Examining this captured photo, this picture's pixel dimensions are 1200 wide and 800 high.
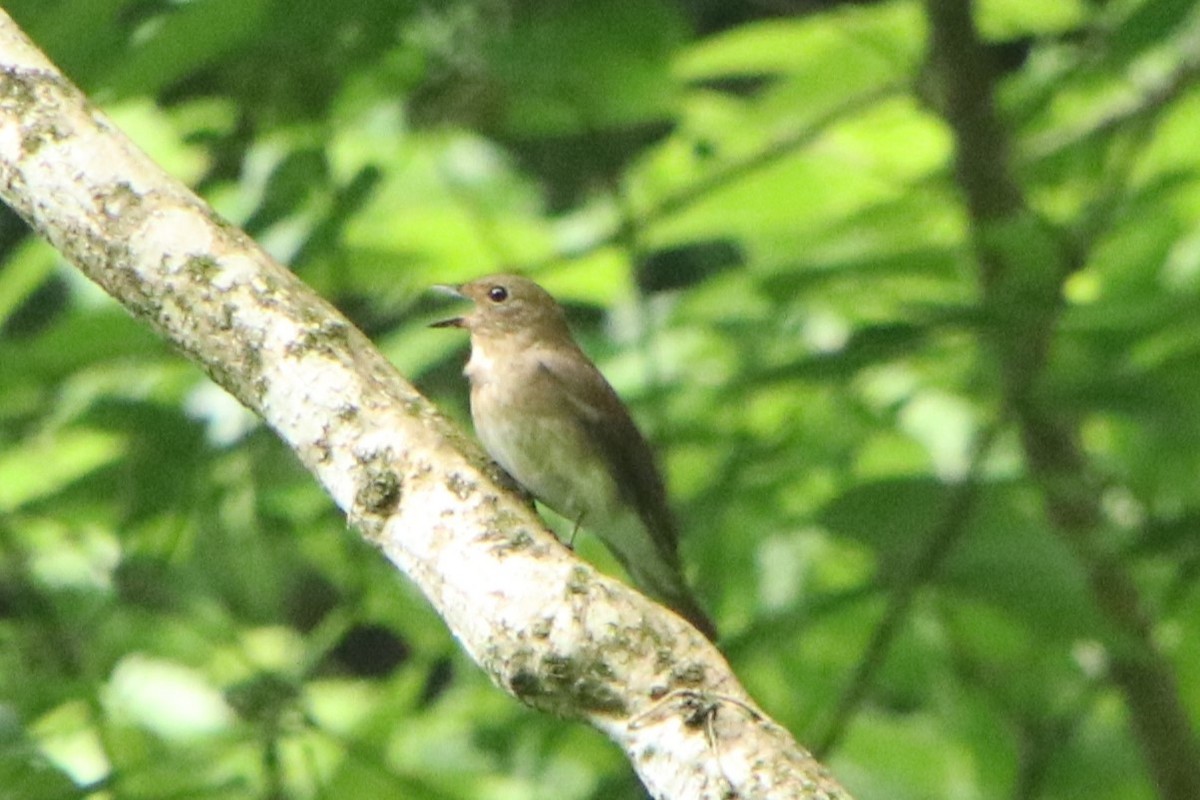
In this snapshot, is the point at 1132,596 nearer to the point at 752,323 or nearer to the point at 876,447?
the point at 876,447

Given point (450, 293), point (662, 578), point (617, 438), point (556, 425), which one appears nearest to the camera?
point (662, 578)

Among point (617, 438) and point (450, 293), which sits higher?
point (450, 293)

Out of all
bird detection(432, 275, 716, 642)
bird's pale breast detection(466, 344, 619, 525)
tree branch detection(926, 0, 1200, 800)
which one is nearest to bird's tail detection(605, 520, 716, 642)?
bird detection(432, 275, 716, 642)

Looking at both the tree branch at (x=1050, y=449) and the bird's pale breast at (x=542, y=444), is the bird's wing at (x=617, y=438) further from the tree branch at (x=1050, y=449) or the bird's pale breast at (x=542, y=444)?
the tree branch at (x=1050, y=449)

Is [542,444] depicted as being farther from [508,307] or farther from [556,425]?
[508,307]

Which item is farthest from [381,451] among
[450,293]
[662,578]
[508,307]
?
[508,307]

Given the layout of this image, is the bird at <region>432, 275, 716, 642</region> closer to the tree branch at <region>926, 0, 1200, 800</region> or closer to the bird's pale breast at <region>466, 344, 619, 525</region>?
the bird's pale breast at <region>466, 344, 619, 525</region>

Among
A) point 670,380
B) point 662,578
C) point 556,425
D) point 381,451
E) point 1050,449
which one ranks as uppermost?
point 1050,449
